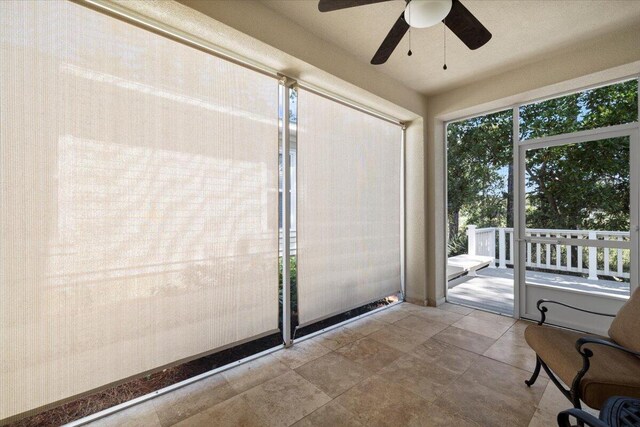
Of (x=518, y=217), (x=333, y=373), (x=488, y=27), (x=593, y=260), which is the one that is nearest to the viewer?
(x=333, y=373)

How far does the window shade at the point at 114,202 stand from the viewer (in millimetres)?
1559

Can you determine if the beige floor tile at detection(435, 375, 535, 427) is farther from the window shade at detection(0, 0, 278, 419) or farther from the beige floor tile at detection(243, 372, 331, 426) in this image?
the window shade at detection(0, 0, 278, 419)

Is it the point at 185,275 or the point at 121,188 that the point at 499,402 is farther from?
the point at 121,188

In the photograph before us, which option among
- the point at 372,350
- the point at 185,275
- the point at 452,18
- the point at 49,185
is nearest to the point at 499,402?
the point at 372,350

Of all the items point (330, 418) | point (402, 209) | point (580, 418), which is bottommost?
point (330, 418)

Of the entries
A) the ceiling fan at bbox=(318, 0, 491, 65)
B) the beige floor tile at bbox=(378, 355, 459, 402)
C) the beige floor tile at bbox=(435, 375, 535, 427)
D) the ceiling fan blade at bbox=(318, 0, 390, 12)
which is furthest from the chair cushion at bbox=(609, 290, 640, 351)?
the ceiling fan blade at bbox=(318, 0, 390, 12)

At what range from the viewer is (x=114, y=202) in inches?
71.0

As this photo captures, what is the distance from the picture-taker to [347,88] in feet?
9.93

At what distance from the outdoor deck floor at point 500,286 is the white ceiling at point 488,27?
2.52 metres

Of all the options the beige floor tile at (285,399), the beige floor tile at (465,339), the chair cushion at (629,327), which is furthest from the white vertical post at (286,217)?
the chair cushion at (629,327)

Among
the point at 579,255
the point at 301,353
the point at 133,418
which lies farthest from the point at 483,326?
the point at 133,418

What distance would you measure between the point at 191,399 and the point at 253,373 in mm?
493

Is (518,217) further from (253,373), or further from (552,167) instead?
(253,373)

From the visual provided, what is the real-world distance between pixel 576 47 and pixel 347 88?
231 centimetres
